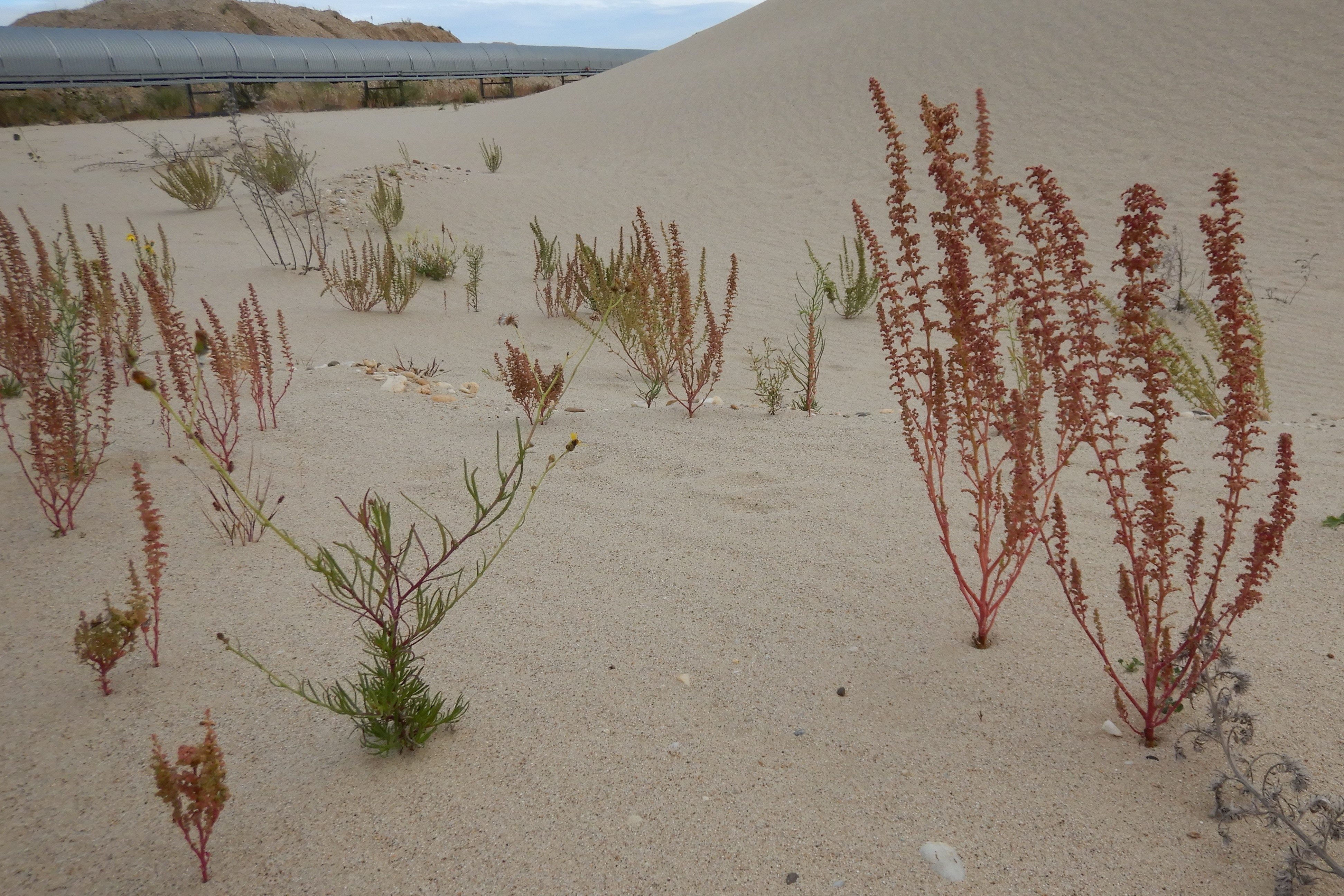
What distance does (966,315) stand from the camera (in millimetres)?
1969

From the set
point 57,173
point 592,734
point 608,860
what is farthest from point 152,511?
point 57,173

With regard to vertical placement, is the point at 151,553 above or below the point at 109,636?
above

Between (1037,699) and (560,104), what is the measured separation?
2106 centimetres

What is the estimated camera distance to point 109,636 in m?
2.06

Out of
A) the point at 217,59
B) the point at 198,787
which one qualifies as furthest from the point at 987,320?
the point at 217,59

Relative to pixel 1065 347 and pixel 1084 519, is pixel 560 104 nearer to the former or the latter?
pixel 1065 347

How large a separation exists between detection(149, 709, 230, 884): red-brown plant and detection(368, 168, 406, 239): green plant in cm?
740

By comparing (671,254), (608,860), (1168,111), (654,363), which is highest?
(1168,111)

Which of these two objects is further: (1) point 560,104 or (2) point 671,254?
(1) point 560,104

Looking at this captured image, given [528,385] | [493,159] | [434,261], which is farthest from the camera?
[493,159]

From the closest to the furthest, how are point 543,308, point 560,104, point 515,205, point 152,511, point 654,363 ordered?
point 152,511
point 654,363
point 543,308
point 515,205
point 560,104

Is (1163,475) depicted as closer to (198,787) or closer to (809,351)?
(198,787)

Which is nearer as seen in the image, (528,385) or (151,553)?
(151,553)

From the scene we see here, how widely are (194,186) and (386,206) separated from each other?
2.62 meters
